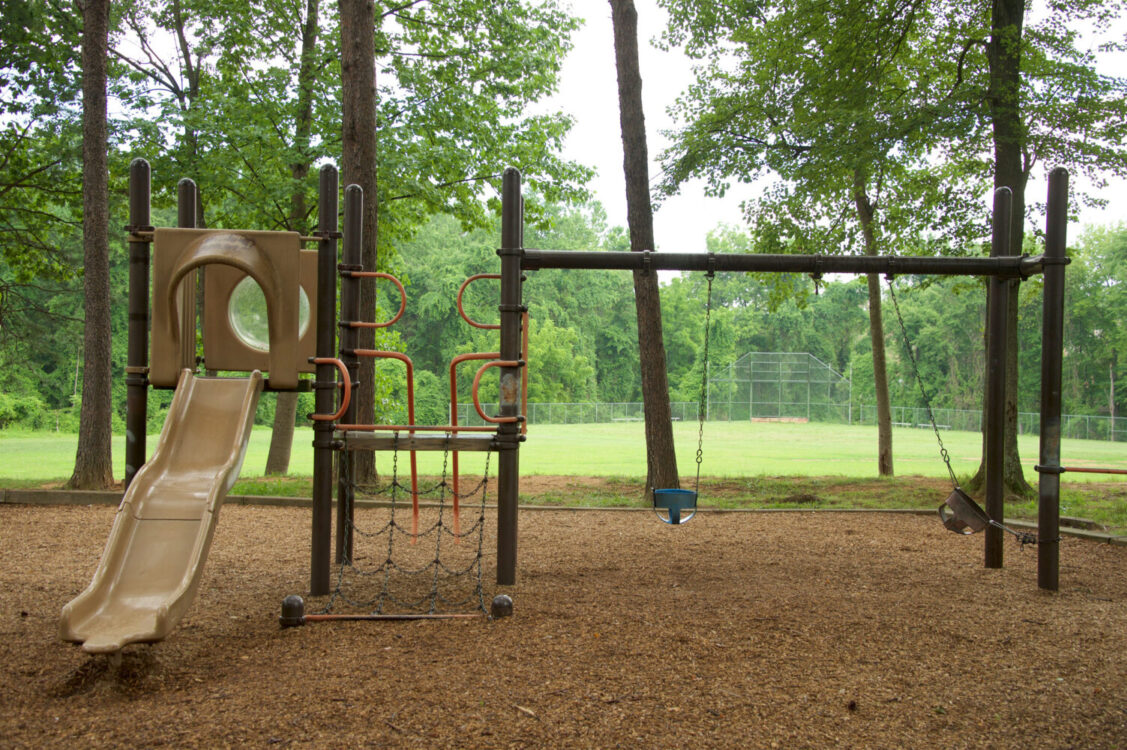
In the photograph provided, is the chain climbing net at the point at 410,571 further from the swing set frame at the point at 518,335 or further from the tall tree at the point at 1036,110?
the tall tree at the point at 1036,110

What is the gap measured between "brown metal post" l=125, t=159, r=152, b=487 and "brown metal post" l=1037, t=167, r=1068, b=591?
6002 mm

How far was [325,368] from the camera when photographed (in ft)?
17.8

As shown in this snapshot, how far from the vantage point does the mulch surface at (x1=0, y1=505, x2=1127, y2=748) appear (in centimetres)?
336

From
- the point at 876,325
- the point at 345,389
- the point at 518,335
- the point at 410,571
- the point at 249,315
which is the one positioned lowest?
the point at 410,571

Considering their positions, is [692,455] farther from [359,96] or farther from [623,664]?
[623,664]

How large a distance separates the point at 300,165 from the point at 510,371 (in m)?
10.8

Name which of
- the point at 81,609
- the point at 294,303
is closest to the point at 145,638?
the point at 81,609

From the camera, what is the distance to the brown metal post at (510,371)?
5809 millimetres

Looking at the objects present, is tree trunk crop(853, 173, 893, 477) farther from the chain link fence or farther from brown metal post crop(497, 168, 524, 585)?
the chain link fence

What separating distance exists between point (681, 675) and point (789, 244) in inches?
459

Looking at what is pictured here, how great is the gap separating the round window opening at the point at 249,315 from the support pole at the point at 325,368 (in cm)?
74

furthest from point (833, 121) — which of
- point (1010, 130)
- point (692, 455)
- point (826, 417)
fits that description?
point (826, 417)

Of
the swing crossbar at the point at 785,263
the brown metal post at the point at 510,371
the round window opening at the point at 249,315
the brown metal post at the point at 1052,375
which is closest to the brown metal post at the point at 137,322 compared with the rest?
the round window opening at the point at 249,315

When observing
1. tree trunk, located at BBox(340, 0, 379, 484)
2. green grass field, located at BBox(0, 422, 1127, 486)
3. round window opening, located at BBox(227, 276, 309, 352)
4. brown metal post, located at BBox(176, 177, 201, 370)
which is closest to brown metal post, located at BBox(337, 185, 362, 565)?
round window opening, located at BBox(227, 276, 309, 352)
